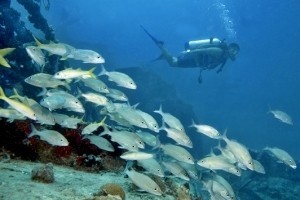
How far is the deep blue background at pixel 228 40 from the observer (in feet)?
179

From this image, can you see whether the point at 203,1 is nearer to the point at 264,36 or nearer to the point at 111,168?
the point at 264,36

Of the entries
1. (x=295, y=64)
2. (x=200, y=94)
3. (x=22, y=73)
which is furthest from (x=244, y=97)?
(x=22, y=73)

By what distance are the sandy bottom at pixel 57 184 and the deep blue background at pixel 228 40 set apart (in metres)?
28.6

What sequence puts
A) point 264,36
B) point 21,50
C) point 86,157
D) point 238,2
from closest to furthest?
1. point 86,157
2. point 21,50
3. point 238,2
4. point 264,36

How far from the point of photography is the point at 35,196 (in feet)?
15.0

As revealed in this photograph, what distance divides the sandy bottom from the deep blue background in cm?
2857

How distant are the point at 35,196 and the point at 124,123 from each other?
324 centimetres

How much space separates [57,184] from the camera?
555 cm

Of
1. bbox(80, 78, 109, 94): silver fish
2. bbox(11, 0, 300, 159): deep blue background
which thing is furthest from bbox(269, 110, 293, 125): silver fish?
bbox(11, 0, 300, 159): deep blue background

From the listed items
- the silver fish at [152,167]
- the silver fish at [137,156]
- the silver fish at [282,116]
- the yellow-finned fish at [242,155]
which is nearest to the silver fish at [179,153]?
the silver fish at [152,167]

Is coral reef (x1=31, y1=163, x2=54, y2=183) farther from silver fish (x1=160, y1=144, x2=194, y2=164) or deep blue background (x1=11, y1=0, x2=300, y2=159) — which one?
deep blue background (x1=11, y1=0, x2=300, y2=159)

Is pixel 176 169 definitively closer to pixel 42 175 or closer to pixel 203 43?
pixel 42 175

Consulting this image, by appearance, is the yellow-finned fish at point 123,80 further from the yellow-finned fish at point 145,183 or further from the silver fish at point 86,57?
the yellow-finned fish at point 145,183

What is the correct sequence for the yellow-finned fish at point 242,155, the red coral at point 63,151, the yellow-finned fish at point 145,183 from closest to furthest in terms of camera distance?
the yellow-finned fish at point 145,183 → the yellow-finned fish at point 242,155 → the red coral at point 63,151
